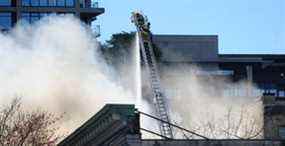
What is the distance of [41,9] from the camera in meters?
116

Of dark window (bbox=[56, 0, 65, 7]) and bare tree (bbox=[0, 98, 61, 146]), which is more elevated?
dark window (bbox=[56, 0, 65, 7])

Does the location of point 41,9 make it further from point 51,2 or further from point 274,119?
point 274,119

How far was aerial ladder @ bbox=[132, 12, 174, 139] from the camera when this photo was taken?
244 feet

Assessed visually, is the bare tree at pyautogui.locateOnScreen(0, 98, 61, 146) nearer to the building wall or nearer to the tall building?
the building wall

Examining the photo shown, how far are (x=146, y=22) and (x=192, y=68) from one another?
12.8 meters

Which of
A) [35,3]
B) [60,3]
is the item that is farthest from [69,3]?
[35,3]

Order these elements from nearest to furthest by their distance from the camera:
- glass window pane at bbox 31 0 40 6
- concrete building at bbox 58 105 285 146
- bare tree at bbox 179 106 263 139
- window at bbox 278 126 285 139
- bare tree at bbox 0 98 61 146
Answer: concrete building at bbox 58 105 285 146 → bare tree at bbox 0 98 61 146 → bare tree at bbox 179 106 263 139 → window at bbox 278 126 285 139 → glass window pane at bbox 31 0 40 6

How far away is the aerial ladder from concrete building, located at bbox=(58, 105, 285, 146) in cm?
2777

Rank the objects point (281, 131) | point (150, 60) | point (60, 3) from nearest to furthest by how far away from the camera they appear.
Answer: point (281, 131)
point (150, 60)
point (60, 3)

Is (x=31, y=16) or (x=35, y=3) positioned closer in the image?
(x=31, y=16)

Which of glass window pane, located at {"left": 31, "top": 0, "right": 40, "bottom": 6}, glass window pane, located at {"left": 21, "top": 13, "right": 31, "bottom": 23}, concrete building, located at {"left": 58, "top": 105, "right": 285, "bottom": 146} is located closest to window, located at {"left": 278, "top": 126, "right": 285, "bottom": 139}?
concrete building, located at {"left": 58, "top": 105, "right": 285, "bottom": 146}

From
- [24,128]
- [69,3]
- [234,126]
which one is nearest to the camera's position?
[24,128]

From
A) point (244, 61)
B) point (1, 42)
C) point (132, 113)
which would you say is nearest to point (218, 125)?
point (1, 42)

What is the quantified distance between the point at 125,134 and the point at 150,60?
45078 millimetres
